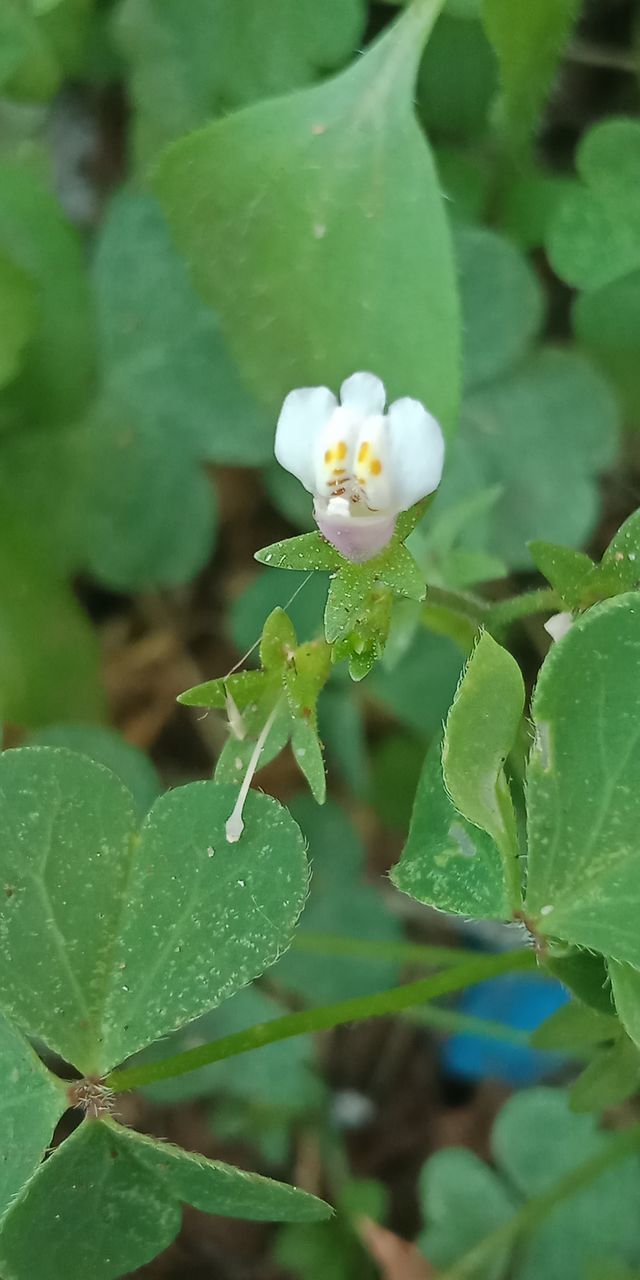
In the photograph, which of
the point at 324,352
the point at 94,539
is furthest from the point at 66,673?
the point at 324,352

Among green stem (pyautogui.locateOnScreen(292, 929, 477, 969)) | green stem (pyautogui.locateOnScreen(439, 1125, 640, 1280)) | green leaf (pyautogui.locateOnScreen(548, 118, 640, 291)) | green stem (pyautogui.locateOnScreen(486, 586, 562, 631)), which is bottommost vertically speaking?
green stem (pyautogui.locateOnScreen(439, 1125, 640, 1280))

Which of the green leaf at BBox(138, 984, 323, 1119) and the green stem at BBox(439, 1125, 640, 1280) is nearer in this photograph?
the green stem at BBox(439, 1125, 640, 1280)

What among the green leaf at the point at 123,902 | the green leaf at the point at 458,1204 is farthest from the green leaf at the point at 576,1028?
the green leaf at the point at 458,1204

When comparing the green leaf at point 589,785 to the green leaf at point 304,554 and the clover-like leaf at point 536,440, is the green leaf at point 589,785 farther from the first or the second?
the clover-like leaf at point 536,440

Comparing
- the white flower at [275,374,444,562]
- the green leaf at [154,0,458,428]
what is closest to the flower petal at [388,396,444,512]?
the white flower at [275,374,444,562]

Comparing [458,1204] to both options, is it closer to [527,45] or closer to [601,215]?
[601,215]

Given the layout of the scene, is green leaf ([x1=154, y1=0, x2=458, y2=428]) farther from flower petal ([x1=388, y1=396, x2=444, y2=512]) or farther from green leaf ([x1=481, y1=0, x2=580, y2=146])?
flower petal ([x1=388, y1=396, x2=444, y2=512])

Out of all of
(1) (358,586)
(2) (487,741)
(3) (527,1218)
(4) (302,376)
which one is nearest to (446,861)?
(2) (487,741)

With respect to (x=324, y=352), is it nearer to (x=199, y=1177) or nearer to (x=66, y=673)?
(x=66, y=673)
